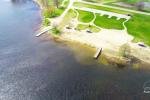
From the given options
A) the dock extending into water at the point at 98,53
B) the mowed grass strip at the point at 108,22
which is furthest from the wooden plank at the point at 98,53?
the mowed grass strip at the point at 108,22

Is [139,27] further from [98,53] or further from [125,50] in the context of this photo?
[98,53]

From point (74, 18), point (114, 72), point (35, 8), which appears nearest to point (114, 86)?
point (114, 72)

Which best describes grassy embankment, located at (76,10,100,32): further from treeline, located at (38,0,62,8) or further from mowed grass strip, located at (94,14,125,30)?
treeline, located at (38,0,62,8)

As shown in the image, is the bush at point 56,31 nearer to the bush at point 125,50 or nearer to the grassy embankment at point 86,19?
the grassy embankment at point 86,19

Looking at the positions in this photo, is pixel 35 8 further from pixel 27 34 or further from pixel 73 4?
pixel 27 34

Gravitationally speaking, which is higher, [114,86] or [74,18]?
[74,18]

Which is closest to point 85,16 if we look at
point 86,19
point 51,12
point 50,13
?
point 86,19

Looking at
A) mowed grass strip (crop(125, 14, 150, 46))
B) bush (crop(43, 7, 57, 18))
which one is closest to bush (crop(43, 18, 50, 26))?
bush (crop(43, 7, 57, 18))
